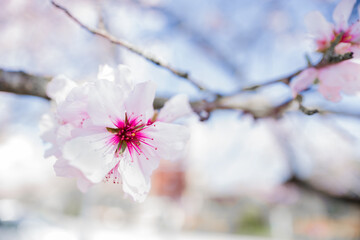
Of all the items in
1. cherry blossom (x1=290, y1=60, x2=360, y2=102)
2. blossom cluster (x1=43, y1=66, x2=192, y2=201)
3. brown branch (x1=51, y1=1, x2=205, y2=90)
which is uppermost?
brown branch (x1=51, y1=1, x2=205, y2=90)

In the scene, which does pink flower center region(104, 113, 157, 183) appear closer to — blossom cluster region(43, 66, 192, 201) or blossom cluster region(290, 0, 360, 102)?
blossom cluster region(43, 66, 192, 201)

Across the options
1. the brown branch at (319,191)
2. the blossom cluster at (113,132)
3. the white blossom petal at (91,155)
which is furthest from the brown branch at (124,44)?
the brown branch at (319,191)

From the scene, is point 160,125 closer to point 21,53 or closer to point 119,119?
point 119,119

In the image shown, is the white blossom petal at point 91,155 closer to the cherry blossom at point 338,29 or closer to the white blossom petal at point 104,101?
the white blossom petal at point 104,101

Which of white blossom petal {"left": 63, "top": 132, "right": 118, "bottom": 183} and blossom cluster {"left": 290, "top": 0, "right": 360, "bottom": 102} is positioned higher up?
blossom cluster {"left": 290, "top": 0, "right": 360, "bottom": 102}

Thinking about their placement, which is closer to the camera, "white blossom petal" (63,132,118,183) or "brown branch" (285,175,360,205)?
"white blossom petal" (63,132,118,183)

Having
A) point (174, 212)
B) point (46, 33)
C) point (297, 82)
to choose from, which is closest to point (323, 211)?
point (174, 212)

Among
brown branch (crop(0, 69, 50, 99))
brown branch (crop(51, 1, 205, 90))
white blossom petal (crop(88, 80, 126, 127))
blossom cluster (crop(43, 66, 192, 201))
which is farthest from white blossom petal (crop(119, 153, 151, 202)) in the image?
brown branch (crop(0, 69, 50, 99))

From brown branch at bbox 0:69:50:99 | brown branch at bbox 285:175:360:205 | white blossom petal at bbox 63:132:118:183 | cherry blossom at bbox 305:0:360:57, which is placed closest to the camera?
white blossom petal at bbox 63:132:118:183
